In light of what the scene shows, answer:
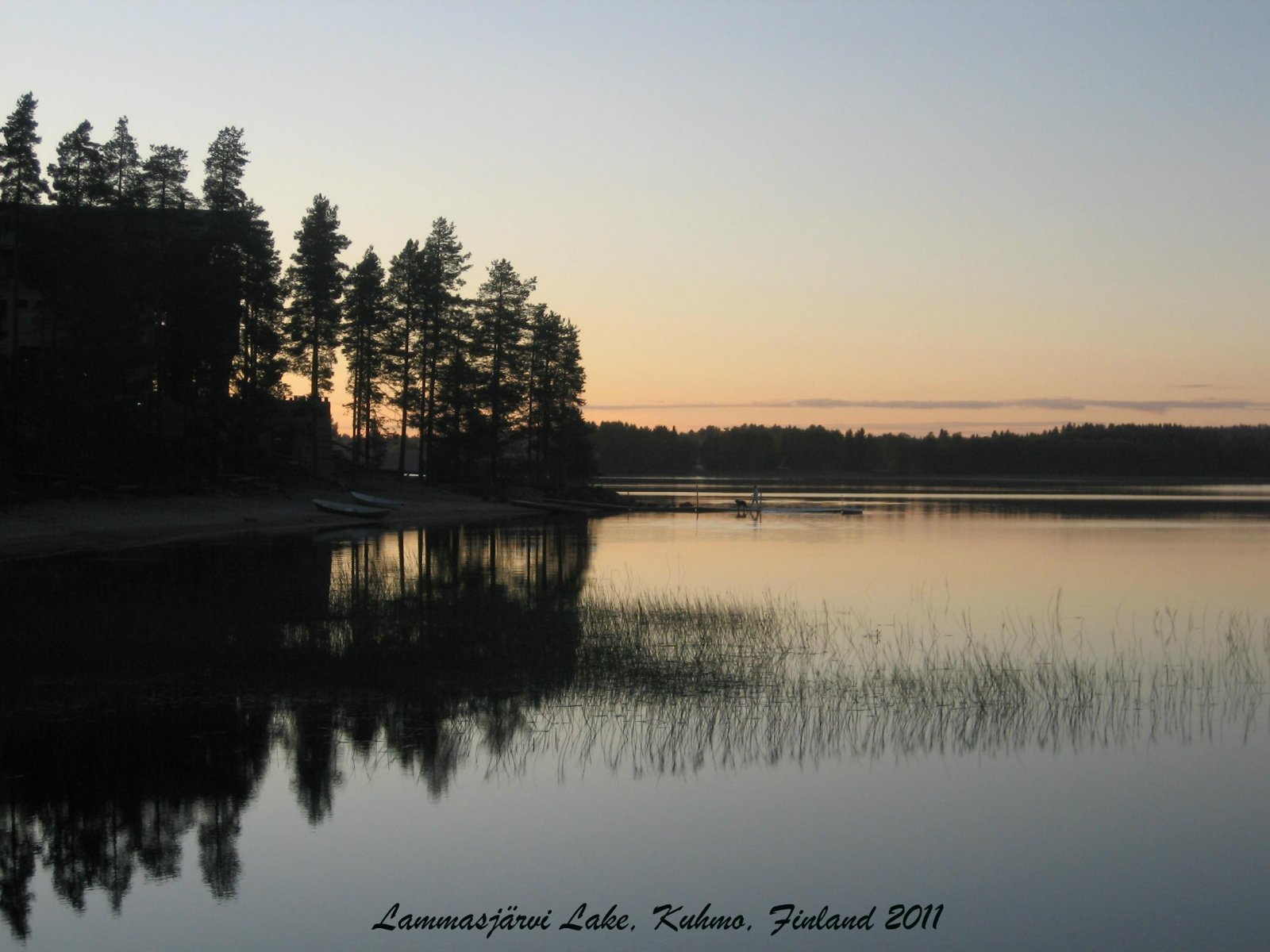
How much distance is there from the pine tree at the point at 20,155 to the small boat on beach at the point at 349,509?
1890 cm

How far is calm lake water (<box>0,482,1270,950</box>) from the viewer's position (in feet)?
32.0

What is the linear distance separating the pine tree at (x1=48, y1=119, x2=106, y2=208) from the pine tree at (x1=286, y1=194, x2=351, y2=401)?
61.4 feet

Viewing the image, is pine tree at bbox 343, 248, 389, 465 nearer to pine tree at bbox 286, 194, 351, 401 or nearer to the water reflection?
pine tree at bbox 286, 194, 351, 401

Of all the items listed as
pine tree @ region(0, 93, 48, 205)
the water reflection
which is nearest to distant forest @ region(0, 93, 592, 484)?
pine tree @ region(0, 93, 48, 205)

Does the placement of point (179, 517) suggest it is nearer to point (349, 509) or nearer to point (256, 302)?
point (349, 509)

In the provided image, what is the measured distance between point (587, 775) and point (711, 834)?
6.91 ft

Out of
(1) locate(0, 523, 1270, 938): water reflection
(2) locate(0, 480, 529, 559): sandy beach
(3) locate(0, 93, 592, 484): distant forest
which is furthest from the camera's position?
(3) locate(0, 93, 592, 484): distant forest

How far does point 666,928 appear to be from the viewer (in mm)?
9594

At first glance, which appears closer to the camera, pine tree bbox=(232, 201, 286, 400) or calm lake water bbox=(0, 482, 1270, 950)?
calm lake water bbox=(0, 482, 1270, 950)

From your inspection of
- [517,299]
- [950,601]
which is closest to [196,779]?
[950,601]

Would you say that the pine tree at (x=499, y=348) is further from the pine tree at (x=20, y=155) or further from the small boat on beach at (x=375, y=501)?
the pine tree at (x=20, y=155)

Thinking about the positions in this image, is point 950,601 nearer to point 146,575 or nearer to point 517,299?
point 146,575

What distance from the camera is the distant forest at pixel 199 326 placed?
49.4 metres

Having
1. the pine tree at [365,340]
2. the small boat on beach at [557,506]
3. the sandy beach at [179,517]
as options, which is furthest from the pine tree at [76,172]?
the small boat on beach at [557,506]
